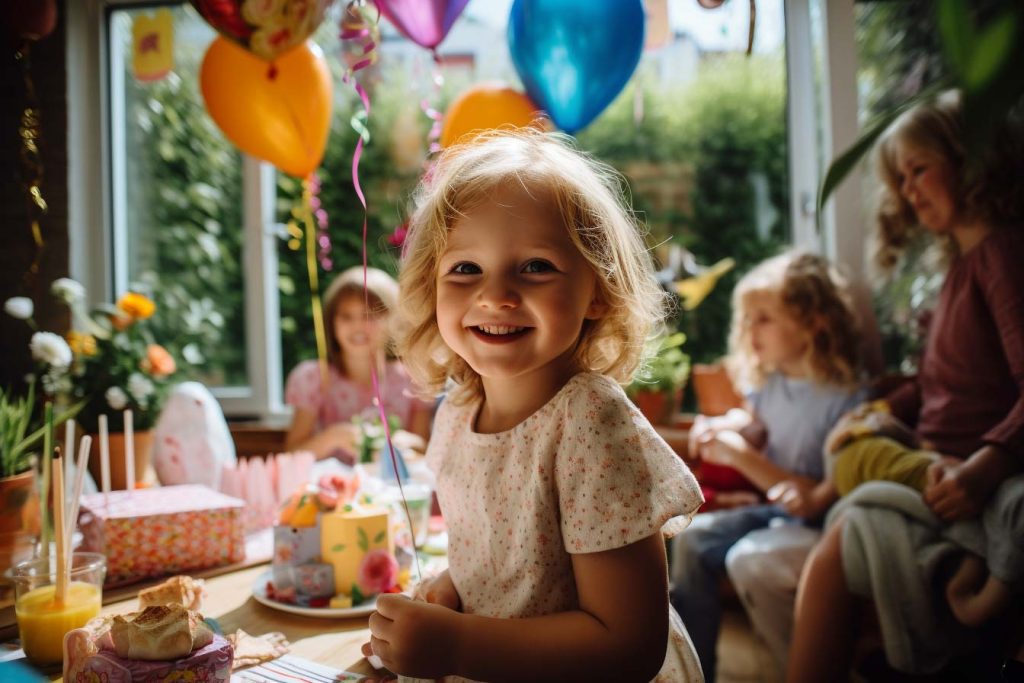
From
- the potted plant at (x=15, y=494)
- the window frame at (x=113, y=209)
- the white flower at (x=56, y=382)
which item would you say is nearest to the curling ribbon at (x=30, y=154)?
the white flower at (x=56, y=382)

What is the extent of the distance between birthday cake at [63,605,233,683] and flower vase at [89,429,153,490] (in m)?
0.90

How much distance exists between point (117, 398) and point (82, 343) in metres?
0.20

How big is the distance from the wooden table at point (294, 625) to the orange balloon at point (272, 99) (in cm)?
127

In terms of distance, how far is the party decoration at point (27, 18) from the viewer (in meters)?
1.54

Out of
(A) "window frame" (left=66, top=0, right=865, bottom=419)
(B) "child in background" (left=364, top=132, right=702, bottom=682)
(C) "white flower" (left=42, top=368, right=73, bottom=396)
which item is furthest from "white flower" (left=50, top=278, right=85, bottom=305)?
(A) "window frame" (left=66, top=0, right=865, bottom=419)

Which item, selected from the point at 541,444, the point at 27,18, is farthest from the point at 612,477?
the point at 27,18

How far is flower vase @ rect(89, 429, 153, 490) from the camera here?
5.27 feet

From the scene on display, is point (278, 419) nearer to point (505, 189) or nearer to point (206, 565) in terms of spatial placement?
point (206, 565)

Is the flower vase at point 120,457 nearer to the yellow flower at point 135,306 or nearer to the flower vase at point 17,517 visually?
the yellow flower at point 135,306

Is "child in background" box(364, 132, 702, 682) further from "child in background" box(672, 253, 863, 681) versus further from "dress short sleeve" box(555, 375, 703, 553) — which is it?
"child in background" box(672, 253, 863, 681)

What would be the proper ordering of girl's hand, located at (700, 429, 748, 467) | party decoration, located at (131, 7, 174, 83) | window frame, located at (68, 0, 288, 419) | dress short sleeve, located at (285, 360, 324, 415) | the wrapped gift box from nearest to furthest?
1. the wrapped gift box
2. girl's hand, located at (700, 429, 748, 467)
3. dress short sleeve, located at (285, 360, 324, 415)
4. party decoration, located at (131, 7, 174, 83)
5. window frame, located at (68, 0, 288, 419)

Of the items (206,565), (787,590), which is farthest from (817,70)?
(206,565)

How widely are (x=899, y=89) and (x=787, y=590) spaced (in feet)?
5.11

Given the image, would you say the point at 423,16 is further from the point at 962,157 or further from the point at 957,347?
the point at 957,347
